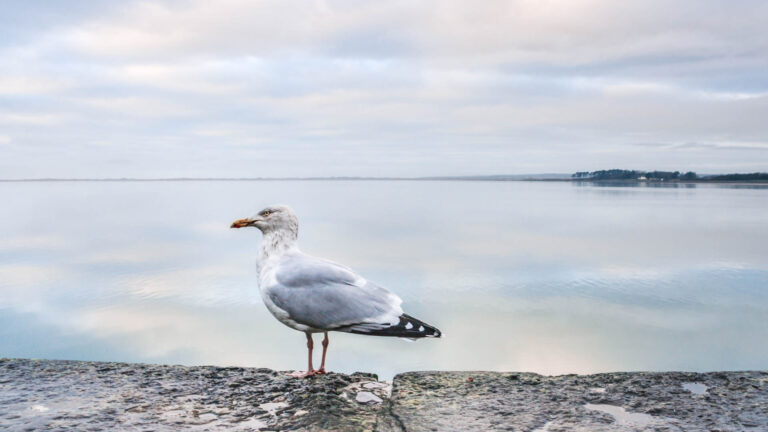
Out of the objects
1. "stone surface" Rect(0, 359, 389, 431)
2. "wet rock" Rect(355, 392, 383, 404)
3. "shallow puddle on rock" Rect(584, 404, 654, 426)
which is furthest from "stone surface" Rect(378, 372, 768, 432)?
"stone surface" Rect(0, 359, 389, 431)

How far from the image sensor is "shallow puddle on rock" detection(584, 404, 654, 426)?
327 cm

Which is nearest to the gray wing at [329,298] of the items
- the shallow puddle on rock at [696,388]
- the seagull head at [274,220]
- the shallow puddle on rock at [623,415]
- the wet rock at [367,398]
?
the seagull head at [274,220]

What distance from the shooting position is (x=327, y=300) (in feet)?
13.1

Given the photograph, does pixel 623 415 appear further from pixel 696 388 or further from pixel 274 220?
pixel 274 220

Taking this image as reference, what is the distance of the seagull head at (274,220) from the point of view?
4.36 m

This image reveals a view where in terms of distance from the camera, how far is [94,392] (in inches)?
147

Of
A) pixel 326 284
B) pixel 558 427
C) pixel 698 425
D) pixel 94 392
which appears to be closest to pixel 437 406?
pixel 558 427

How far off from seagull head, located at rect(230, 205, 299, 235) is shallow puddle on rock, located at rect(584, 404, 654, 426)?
8.35ft

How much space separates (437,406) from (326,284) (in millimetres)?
1198

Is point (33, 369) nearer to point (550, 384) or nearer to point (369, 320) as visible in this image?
point (369, 320)

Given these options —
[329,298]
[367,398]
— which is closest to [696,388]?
[367,398]

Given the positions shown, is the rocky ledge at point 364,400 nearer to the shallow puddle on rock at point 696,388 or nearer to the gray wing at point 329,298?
the shallow puddle on rock at point 696,388

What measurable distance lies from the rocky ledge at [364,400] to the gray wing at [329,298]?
0.48 m

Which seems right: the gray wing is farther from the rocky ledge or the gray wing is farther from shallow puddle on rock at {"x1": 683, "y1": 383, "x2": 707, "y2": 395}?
shallow puddle on rock at {"x1": 683, "y1": 383, "x2": 707, "y2": 395}
